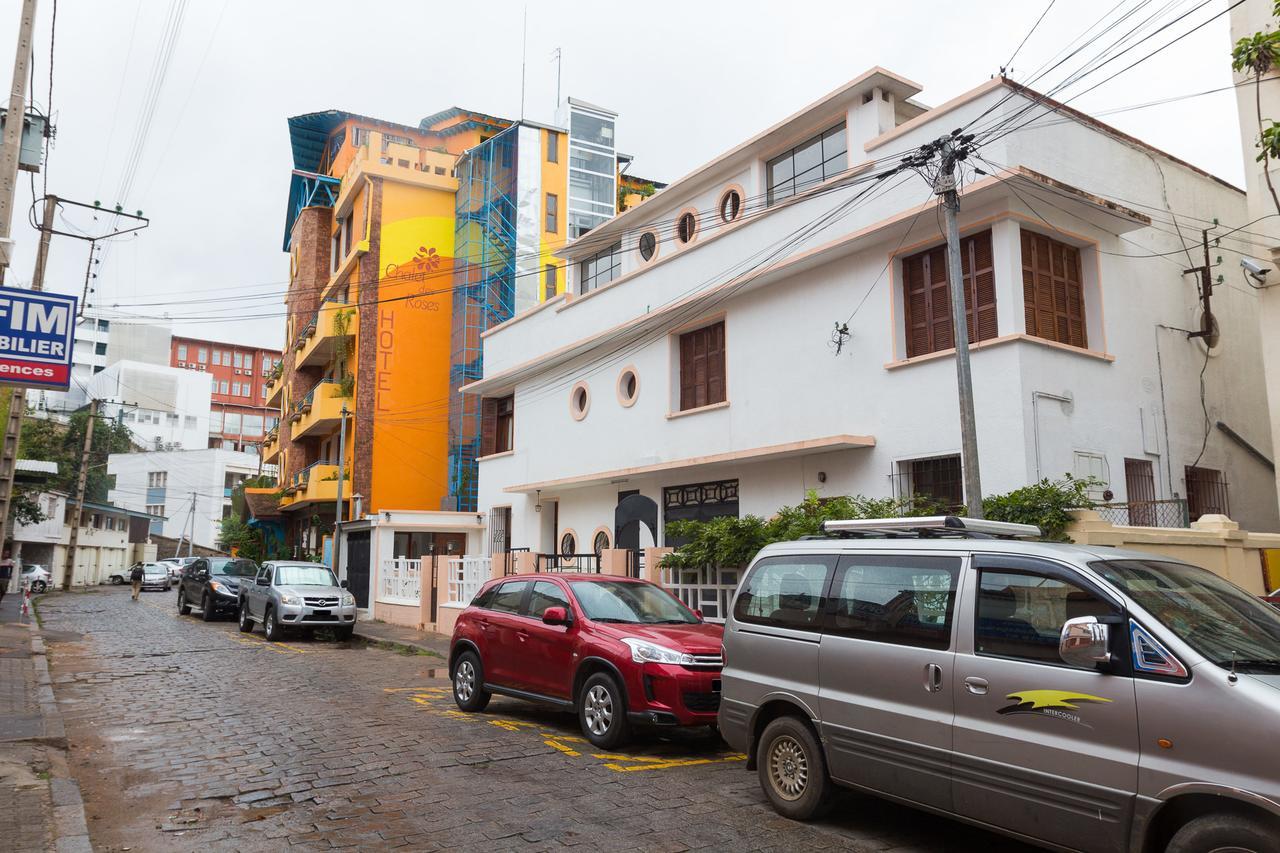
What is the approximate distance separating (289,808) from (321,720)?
137 inches

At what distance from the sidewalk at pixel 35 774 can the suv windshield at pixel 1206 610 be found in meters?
6.44

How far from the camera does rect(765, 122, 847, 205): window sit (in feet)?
52.0

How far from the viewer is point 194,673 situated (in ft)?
45.3

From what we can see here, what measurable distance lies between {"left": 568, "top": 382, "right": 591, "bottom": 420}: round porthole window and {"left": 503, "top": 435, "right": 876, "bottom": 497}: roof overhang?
1589 millimetres

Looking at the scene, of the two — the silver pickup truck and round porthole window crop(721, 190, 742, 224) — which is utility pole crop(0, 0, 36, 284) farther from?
round porthole window crop(721, 190, 742, 224)

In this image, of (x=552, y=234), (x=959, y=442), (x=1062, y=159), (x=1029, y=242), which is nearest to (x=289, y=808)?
(x=959, y=442)

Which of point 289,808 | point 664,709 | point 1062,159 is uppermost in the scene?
point 1062,159

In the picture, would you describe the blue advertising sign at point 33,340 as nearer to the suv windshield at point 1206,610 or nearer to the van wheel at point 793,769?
the van wheel at point 793,769

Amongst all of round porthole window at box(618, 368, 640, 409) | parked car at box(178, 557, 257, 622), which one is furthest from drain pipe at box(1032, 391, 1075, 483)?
parked car at box(178, 557, 257, 622)

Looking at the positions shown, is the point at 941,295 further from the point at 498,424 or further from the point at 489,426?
the point at 489,426

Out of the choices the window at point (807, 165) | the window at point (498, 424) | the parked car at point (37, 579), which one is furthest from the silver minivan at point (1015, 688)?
the parked car at point (37, 579)

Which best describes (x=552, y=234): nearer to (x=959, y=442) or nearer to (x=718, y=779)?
(x=959, y=442)

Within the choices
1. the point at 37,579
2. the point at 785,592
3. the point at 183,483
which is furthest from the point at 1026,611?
the point at 183,483

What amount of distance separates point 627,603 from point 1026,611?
5.08m
